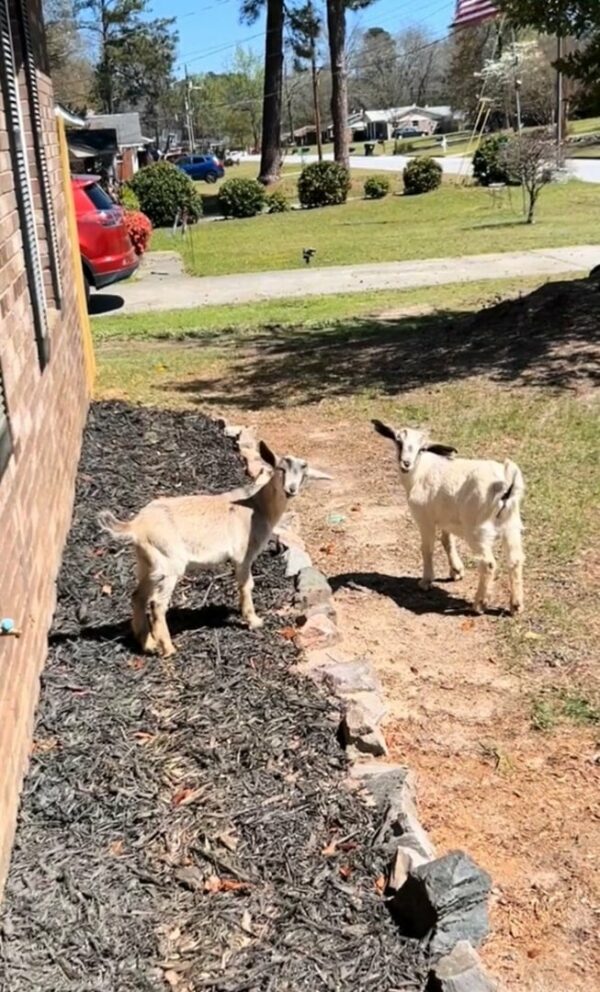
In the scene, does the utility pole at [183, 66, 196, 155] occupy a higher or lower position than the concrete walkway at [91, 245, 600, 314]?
higher

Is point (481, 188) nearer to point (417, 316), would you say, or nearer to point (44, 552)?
point (417, 316)

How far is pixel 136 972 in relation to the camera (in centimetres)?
271

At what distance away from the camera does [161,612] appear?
436 centimetres

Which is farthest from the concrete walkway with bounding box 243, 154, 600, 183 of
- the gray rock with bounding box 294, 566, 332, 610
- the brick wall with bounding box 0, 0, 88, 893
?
the gray rock with bounding box 294, 566, 332, 610

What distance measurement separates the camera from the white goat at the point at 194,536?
14.2 feet

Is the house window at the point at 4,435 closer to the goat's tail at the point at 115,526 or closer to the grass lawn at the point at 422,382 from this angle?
the goat's tail at the point at 115,526

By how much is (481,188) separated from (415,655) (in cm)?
3050

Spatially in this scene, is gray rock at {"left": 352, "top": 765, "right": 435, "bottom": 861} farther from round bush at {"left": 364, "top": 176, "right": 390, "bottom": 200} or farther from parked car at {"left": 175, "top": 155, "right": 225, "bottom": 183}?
parked car at {"left": 175, "top": 155, "right": 225, "bottom": 183}

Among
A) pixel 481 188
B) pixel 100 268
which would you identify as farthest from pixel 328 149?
pixel 100 268

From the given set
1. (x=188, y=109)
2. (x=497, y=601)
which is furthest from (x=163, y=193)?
A: (x=188, y=109)

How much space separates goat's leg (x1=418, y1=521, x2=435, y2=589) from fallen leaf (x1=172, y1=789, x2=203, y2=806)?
2.46 m

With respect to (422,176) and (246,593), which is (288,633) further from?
(422,176)

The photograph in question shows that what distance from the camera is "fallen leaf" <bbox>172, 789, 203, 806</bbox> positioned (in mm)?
3439

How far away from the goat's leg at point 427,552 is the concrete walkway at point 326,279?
1154 centimetres
